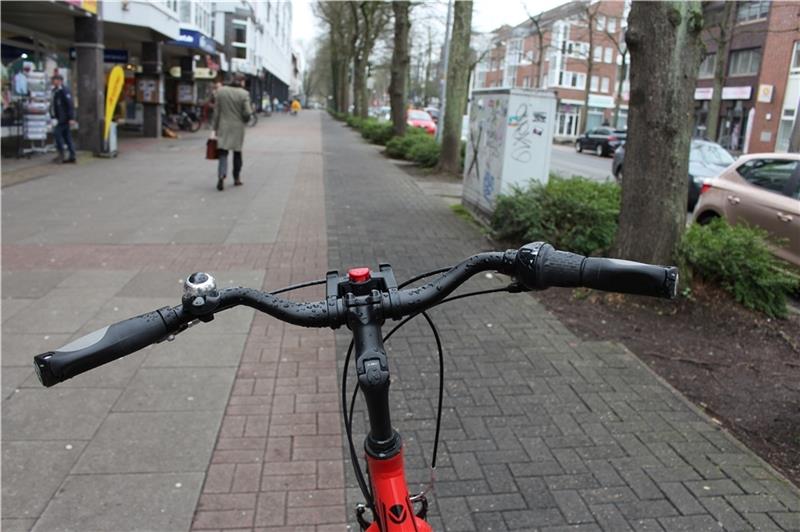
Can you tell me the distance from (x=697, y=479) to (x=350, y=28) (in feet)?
155

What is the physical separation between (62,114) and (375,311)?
15.3m

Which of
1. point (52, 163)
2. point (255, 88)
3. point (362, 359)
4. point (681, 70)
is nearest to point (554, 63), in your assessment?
point (255, 88)

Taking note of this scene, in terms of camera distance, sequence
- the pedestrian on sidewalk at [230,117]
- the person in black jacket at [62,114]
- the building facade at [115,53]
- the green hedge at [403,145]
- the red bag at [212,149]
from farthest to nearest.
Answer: the green hedge at [403,145] < the building facade at [115,53] < the person in black jacket at [62,114] < the red bag at [212,149] < the pedestrian on sidewalk at [230,117]

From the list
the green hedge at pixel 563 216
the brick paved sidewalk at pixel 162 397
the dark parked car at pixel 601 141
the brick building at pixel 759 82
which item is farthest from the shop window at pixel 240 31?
the green hedge at pixel 563 216

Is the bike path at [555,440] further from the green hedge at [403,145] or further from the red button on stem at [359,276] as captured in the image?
the green hedge at [403,145]

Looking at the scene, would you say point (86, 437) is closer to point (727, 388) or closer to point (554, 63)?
point (727, 388)

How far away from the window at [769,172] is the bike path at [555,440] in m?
3.89

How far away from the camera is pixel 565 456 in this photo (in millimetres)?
3592

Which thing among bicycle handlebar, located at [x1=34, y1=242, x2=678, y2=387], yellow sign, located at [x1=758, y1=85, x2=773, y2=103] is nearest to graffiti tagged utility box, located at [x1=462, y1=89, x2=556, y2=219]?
bicycle handlebar, located at [x1=34, y1=242, x2=678, y2=387]

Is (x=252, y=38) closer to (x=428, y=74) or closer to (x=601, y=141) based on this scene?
(x=601, y=141)

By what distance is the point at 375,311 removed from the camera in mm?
1458

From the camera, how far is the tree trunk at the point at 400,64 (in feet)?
74.8

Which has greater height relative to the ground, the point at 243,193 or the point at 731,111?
the point at 731,111

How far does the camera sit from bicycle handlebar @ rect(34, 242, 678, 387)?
4.45ft
